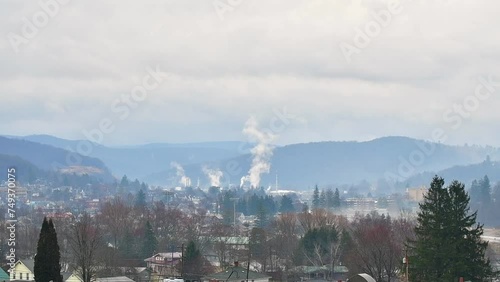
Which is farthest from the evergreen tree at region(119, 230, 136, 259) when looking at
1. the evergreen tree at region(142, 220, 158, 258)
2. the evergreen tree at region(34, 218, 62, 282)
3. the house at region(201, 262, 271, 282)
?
the evergreen tree at region(34, 218, 62, 282)

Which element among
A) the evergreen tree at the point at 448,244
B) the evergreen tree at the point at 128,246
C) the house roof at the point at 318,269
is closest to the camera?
the evergreen tree at the point at 448,244

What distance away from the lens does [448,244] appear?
1813 inches

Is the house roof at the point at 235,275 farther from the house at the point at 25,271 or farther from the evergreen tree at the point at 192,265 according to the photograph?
the house at the point at 25,271

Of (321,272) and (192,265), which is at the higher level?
(192,265)

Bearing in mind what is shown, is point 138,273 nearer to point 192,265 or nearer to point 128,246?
point 192,265

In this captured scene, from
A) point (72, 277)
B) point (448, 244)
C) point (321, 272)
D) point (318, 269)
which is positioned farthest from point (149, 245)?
point (448, 244)

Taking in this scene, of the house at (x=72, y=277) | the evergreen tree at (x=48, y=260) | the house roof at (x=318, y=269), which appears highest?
the evergreen tree at (x=48, y=260)

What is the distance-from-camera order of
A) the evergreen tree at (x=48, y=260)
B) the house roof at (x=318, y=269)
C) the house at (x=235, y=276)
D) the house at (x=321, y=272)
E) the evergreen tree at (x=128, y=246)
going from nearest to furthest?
the evergreen tree at (x=48, y=260)
the house at (x=235, y=276)
the house at (x=321, y=272)
the house roof at (x=318, y=269)
the evergreen tree at (x=128, y=246)

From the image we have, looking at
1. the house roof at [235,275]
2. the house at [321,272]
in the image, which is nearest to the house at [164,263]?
the house at [321,272]

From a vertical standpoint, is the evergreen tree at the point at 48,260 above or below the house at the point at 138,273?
above

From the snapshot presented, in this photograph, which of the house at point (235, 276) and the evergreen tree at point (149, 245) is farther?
the evergreen tree at point (149, 245)

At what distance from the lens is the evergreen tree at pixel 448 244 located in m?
45.7

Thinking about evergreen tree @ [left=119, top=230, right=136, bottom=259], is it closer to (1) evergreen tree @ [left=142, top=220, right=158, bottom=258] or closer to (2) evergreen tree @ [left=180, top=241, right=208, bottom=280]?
(1) evergreen tree @ [left=142, top=220, right=158, bottom=258]

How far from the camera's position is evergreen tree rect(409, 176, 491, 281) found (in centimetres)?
4569
